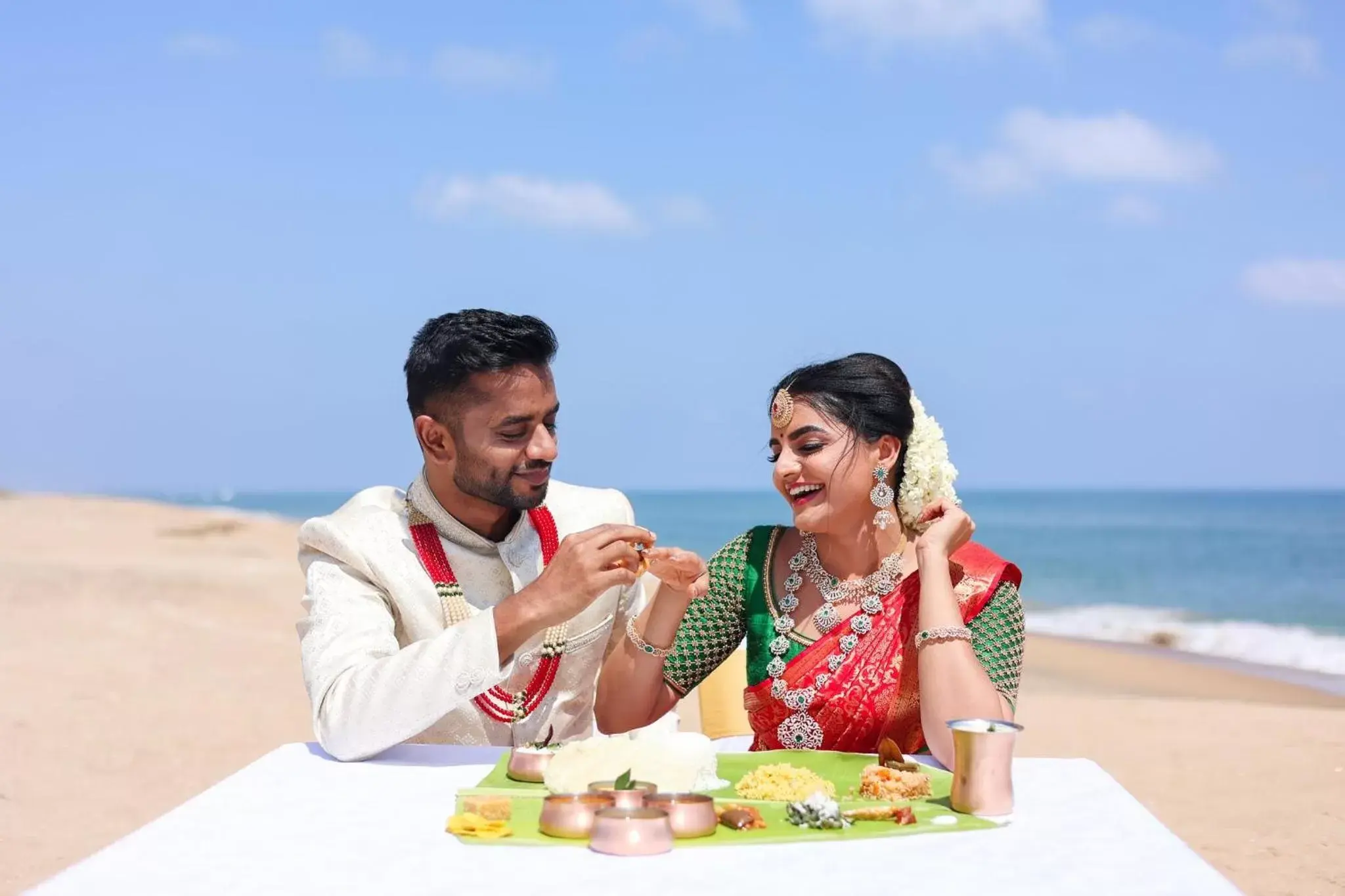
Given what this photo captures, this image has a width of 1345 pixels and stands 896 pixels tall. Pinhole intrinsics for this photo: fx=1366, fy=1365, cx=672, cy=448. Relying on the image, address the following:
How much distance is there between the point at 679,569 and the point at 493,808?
1208 mm

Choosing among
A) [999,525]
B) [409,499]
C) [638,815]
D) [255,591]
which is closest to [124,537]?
[255,591]

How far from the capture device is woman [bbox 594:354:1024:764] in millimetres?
4227

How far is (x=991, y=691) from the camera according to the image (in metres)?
3.88

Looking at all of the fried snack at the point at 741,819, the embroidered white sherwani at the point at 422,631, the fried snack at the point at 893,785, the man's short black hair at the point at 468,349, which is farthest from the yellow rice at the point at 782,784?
the man's short black hair at the point at 468,349

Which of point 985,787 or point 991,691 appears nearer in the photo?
point 985,787

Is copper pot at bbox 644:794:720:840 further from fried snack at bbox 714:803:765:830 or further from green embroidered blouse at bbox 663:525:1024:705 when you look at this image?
green embroidered blouse at bbox 663:525:1024:705

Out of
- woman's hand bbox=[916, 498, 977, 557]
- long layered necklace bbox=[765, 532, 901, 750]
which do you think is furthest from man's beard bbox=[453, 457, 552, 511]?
woman's hand bbox=[916, 498, 977, 557]

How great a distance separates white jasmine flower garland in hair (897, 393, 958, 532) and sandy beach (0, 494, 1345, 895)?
4784 mm

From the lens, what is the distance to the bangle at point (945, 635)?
12.9ft

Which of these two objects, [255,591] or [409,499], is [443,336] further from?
[255,591]

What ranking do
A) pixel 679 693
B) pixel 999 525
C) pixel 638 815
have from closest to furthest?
pixel 638 815 → pixel 679 693 → pixel 999 525

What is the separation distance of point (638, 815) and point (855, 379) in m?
2.03

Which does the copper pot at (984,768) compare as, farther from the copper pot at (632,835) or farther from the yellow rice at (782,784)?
the copper pot at (632,835)

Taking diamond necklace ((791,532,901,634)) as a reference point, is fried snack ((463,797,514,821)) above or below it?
below
